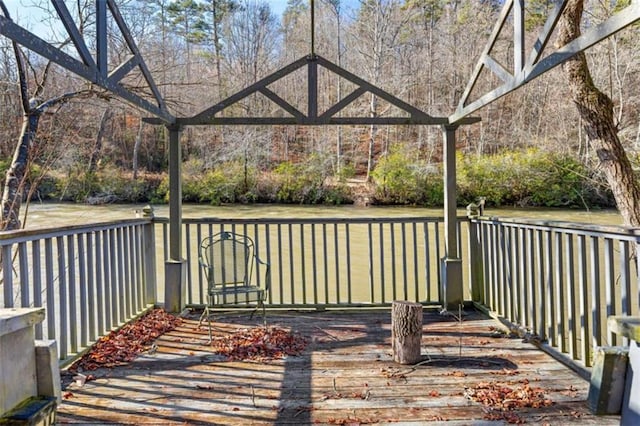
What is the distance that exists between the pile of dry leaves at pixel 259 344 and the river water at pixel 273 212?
422 inches

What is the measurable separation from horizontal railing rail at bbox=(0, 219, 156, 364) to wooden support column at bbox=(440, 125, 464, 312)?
287cm

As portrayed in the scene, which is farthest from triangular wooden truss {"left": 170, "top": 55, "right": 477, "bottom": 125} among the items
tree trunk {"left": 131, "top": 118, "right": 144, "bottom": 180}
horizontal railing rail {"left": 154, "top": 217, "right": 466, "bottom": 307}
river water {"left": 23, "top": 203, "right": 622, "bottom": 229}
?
tree trunk {"left": 131, "top": 118, "right": 144, "bottom": 180}

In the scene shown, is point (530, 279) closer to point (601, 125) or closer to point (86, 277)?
point (601, 125)

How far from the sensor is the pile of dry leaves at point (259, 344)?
3.37 m

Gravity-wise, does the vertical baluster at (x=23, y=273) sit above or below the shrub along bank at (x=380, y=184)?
below

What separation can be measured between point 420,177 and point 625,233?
15.3m

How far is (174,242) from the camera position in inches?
184

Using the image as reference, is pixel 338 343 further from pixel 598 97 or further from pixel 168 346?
pixel 598 97

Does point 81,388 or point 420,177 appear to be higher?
point 420,177

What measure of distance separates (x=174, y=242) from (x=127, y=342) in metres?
1.28

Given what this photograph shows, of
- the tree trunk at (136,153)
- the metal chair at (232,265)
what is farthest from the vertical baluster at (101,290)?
the tree trunk at (136,153)

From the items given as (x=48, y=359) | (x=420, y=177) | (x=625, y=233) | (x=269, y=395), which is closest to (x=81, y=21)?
(x=269, y=395)

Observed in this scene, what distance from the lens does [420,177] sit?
17.5m

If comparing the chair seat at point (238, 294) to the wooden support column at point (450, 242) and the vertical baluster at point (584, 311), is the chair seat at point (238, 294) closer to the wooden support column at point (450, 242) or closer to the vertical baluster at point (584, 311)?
the wooden support column at point (450, 242)
